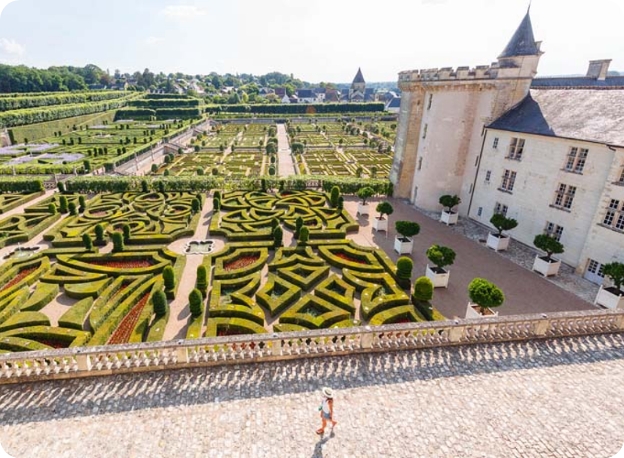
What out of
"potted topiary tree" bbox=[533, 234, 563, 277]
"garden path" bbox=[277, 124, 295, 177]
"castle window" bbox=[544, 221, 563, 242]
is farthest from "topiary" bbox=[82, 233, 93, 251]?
"castle window" bbox=[544, 221, 563, 242]

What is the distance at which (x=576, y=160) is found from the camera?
937 inches

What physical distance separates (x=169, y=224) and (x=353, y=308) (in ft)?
65.5

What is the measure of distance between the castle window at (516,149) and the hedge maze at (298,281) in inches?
578

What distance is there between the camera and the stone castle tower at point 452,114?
30.4 m

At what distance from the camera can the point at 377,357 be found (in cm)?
1474

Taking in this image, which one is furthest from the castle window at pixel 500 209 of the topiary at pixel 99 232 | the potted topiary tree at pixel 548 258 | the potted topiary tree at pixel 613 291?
the topiary at pixel 99 232

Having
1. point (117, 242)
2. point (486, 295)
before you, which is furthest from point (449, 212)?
point (117, 242)

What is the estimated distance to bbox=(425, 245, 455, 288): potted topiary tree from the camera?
21.9 metres

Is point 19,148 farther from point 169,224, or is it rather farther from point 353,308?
point 353,308

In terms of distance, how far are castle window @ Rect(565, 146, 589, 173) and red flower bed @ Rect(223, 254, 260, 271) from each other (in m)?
23.6

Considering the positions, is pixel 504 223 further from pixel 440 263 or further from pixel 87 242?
pixel 87 242

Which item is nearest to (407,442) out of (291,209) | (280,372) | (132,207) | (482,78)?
(280,372)

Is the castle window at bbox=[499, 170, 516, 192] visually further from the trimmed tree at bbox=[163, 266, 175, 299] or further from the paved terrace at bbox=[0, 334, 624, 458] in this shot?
the trimmed tree at bbox=[163, 266, 175, 299]

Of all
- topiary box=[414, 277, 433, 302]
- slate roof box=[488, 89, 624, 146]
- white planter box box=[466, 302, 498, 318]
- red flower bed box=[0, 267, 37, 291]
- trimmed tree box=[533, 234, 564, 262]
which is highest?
slate roof box=[488, 89, 624, 146]
